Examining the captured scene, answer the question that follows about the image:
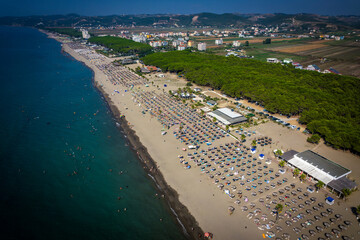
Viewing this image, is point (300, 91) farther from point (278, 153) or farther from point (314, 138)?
point (278, 153)

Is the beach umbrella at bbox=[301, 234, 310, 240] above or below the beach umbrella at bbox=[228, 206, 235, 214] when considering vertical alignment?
below

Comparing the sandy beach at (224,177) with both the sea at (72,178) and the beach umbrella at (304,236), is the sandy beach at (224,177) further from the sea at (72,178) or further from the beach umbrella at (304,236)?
the sea at (72,178)

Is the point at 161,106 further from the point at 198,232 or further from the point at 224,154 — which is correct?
the point at 198,232

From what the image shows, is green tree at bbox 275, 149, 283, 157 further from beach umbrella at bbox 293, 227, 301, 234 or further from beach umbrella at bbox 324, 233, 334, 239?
beach umbrella at bbox 324, 233, 334, 239

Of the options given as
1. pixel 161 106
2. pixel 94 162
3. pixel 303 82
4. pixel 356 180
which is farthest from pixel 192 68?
pixel 356 180

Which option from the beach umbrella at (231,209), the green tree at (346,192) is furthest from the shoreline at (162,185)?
the green tree at (346,192)

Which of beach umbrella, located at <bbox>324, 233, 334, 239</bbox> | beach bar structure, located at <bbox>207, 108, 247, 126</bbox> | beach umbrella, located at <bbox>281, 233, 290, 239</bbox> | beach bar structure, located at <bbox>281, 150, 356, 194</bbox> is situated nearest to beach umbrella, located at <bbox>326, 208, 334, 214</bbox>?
beach bar structure, located at <bbox>281, 150, 356, 194</bbox>
